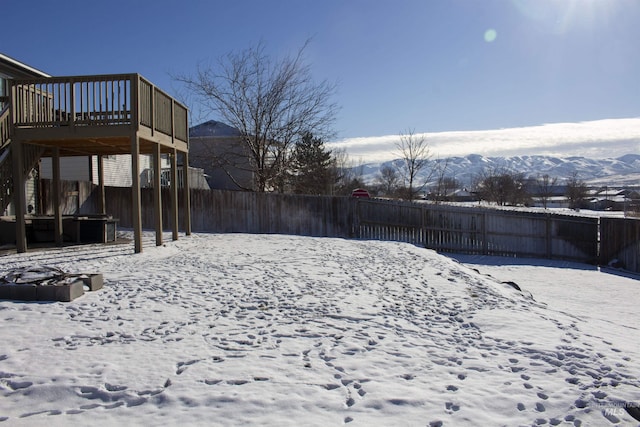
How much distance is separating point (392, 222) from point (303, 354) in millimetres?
12063

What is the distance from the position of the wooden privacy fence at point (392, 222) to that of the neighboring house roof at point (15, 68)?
12.3 feet

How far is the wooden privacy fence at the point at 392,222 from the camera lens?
1554 cm

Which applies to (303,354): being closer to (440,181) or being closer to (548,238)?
(548,238)

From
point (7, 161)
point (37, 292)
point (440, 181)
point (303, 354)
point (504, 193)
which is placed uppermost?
point (440, 181)

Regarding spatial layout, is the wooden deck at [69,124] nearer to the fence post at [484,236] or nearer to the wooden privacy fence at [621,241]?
the fence post at [484,236]

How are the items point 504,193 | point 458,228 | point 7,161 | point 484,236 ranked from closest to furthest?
point 7,161 < point 484,236 < point 458,228 < point 504,193

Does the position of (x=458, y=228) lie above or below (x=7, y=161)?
below

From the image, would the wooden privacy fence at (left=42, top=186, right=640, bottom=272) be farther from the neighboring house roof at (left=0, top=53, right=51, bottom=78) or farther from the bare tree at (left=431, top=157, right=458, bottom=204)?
the bare tree at (left=431, top=157, right=458, bottom=204)

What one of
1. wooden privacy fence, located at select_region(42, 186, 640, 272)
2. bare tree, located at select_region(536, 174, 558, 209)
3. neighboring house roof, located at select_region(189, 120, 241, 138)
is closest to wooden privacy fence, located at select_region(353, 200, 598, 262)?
wooden privacy fence, located at select_region(42, 186, 640, 272)

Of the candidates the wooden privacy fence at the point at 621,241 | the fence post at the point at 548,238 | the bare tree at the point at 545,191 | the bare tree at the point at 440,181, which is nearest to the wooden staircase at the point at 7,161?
the fence post at the point at 548,238

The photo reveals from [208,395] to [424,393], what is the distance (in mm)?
1627

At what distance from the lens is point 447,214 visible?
16016 mm

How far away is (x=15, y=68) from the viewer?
13148 millimetres

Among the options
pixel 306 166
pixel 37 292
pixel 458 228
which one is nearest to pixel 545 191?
pixel 306 166
